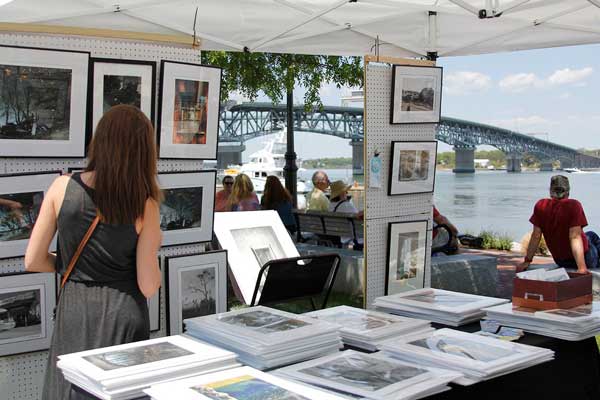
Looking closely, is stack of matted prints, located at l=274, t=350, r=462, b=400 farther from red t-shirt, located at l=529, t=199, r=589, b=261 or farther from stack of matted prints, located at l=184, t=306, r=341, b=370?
→ red t-shirt, located at l=529, t=199, r=589, b=261

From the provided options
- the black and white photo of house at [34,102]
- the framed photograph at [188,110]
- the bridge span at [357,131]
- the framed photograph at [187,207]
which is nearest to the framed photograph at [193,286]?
the framed photograph at [187,207]

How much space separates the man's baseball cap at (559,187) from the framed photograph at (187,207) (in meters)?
3.23

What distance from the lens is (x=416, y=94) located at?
522 centimetres

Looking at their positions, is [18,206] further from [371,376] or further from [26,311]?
[371,376]

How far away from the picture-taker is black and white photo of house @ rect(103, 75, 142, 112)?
12.3 ft

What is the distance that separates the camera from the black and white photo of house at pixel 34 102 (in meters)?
3.51

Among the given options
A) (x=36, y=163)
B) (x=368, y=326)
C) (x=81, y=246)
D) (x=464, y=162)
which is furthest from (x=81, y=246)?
(x=464, y=162)

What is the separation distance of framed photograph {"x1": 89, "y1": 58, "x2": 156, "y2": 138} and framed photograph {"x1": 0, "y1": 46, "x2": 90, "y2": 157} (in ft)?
0.20

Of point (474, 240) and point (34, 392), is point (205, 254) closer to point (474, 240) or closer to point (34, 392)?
point (34, 392)

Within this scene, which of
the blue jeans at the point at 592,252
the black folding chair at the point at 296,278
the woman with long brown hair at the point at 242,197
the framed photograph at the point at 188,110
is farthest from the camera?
the woman with long brown hair at the point at 242,197

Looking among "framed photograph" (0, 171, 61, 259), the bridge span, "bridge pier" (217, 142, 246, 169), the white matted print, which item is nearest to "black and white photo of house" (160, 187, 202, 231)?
"framed photograph" (0, 171, 61, 259)

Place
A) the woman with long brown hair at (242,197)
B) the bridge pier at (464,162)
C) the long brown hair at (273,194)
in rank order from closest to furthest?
the woman with long brown hair at (242,197)
the long brown hair at (273,194)
the bridge pier at (464,162)

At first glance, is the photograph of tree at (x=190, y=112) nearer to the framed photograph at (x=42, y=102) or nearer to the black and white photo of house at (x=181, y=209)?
the black and white photo of house at (x=181, y=209)

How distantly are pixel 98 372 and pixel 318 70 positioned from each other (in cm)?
1109
